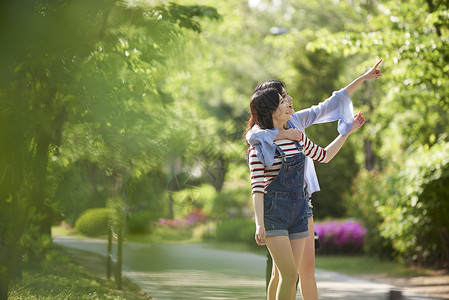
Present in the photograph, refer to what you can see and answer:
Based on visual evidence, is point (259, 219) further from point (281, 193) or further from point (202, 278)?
point (202, 278)

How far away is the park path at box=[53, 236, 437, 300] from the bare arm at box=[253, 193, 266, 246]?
3.62m

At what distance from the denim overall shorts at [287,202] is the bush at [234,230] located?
1531 centimetres

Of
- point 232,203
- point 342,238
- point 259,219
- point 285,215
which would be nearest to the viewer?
point 259,219

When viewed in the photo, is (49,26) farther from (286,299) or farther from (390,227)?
(390,227)

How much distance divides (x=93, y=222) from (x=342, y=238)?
37.3ft

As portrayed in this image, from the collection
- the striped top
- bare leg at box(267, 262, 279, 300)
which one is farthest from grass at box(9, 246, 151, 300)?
the striped top

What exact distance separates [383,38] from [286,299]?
5.87 metres

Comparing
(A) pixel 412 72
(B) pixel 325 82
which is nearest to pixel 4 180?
(A) pixel 412 72

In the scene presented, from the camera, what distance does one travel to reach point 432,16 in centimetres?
873

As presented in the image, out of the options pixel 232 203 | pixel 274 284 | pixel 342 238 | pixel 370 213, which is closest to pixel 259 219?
pixel 274 284

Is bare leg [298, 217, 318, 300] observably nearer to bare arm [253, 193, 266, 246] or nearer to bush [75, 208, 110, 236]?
bare arm [253, 193, 266, 246]

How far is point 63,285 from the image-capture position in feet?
26.3

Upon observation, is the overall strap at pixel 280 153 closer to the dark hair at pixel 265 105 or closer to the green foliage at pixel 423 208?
the dark hair at pixel 265 105

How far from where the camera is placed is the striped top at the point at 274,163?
4.31 m
